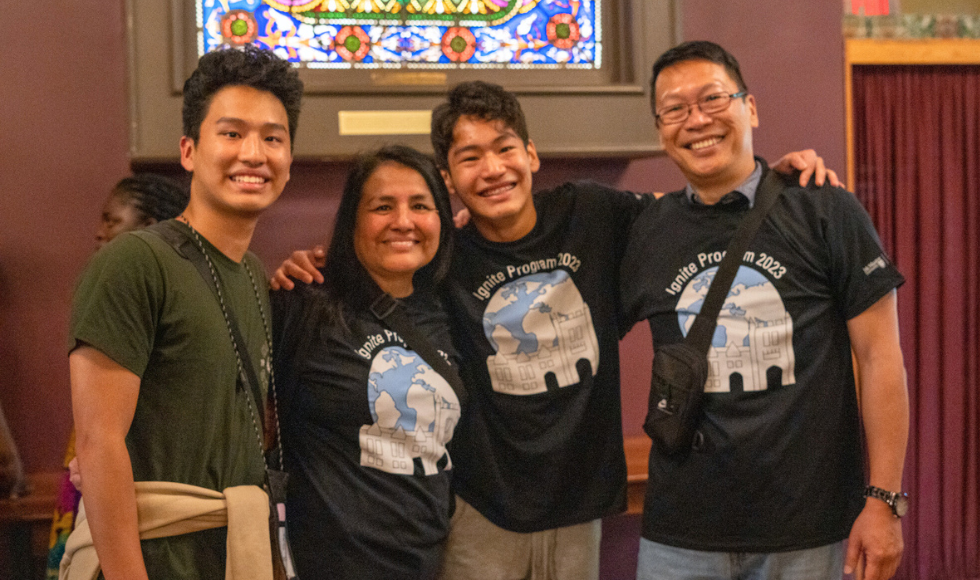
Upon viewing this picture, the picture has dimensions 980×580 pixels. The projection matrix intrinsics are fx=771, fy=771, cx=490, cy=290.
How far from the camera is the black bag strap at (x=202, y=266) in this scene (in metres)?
1.45

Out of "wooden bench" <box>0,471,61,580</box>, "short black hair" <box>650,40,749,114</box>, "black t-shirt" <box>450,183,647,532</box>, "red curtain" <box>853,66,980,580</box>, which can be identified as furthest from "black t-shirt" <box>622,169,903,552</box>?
"wooden bench" <box>0,471,61,580</box>

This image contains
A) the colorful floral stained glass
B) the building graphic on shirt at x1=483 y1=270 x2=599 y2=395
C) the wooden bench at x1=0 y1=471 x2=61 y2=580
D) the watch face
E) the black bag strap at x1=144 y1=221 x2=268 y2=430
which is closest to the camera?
the black bag strap at x1=144 y1=221 x2=268 y2=430

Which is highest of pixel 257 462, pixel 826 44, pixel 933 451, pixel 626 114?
pixel 826 44

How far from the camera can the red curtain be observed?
2996mm

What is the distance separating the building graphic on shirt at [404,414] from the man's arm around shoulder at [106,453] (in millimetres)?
552

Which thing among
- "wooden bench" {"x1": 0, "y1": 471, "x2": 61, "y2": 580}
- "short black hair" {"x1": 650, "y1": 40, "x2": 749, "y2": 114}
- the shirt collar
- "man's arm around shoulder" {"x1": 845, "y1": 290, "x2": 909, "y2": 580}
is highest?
"short black hair" {"x1": 650, "y1": 40, "x2": 749, "y2": 114}

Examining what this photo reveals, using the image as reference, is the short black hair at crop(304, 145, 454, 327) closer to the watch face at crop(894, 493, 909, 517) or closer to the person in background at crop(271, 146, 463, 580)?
the person in background at crop(271, 146, 463, 580)

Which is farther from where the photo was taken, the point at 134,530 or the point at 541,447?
the point at 541,447

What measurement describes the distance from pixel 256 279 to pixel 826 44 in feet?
7.34

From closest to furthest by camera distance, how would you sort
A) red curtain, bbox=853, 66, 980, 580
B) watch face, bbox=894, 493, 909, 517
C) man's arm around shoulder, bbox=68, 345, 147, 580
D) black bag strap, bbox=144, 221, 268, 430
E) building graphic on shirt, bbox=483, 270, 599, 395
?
man's arm around shoulder, bbox=68, 345, 147, 580, black bag strap, bbox=144, 221, 268, 430, watch face, bbox=894, 493, 909, 517, building graphic on shirt, bbox=483, 270, 599, 395, red curtain, bbox=853, 66, 980, 580

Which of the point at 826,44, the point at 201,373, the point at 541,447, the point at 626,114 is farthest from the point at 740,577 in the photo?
the point at 826,44

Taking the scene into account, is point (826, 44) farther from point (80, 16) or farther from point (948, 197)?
point (80, 16)

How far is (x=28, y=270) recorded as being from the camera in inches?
97.9

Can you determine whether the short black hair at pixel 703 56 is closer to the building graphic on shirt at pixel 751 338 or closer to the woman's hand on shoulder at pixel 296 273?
the building graphic on shirt at pixel 751 338
